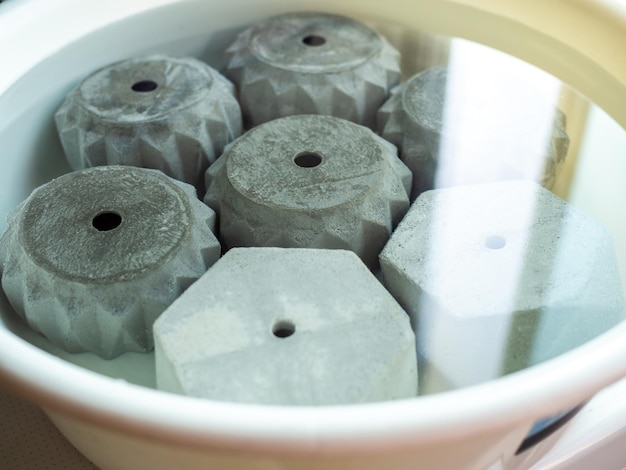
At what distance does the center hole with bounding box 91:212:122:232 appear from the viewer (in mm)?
614

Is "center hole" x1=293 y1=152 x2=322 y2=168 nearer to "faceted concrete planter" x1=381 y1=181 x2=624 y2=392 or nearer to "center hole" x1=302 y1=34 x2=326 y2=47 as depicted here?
"faceted concrete planter" x1=381 y1=181 x2=624 y2=392

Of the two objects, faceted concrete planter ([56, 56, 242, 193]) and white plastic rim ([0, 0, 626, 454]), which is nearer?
white plastic rim ([0, 0, 626, 454])

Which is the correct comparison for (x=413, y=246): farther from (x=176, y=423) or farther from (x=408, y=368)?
(x=176, y=423)

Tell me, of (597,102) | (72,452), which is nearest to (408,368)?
(72,452)

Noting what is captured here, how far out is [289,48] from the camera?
0.81 metres

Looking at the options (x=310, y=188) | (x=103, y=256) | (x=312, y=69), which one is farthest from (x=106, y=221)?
(x=312, y=69)

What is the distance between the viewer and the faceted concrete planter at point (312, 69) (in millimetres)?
775

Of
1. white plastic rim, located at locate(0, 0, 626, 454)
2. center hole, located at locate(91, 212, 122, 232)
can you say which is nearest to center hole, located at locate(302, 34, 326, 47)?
center hole, located at locate(91, 212, 122, 232)

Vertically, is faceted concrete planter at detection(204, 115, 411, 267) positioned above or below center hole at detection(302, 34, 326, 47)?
below

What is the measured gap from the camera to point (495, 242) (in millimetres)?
599

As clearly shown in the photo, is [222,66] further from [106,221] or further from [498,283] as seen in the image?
[498,283]

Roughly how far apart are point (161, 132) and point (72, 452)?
1.01 feet

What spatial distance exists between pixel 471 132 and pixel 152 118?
1.03 ft

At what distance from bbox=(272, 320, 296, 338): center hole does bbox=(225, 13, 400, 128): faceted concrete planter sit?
1.10 feet
